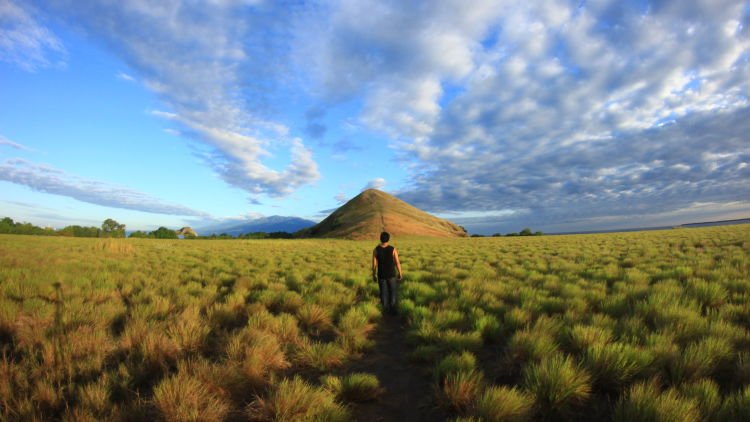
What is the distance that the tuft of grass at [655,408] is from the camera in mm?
2688

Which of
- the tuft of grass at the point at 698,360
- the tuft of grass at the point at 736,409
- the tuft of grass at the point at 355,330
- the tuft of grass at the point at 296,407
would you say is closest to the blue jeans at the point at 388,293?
the tuft of grass at the point at 355,330

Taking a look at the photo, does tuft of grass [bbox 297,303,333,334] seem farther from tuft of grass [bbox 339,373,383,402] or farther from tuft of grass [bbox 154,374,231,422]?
tuft of grass [bbox 154,374,231,422]

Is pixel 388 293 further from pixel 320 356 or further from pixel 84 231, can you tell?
pixel 84 231

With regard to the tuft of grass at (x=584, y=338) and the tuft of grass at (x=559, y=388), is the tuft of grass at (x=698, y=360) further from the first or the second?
the tuft of grass at (x=559, y=388)

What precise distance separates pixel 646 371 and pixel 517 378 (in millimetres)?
1496

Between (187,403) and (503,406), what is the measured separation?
3.26m

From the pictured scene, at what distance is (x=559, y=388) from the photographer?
3328mm

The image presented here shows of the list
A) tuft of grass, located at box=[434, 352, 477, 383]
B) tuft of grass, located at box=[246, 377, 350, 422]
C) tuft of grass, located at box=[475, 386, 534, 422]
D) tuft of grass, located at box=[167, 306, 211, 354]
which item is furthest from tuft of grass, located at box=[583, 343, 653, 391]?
tuft of grass, located at box=[167, 306, 211, 354]

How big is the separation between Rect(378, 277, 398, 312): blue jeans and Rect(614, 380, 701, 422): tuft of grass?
218 inches

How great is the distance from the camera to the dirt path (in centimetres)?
362

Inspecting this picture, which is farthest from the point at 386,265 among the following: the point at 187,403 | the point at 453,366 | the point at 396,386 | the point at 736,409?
the point at 736,409

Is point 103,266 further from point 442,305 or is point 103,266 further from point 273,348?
point 442,305

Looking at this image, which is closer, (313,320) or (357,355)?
(357,355)

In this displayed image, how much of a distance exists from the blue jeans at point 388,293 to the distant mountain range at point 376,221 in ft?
248
